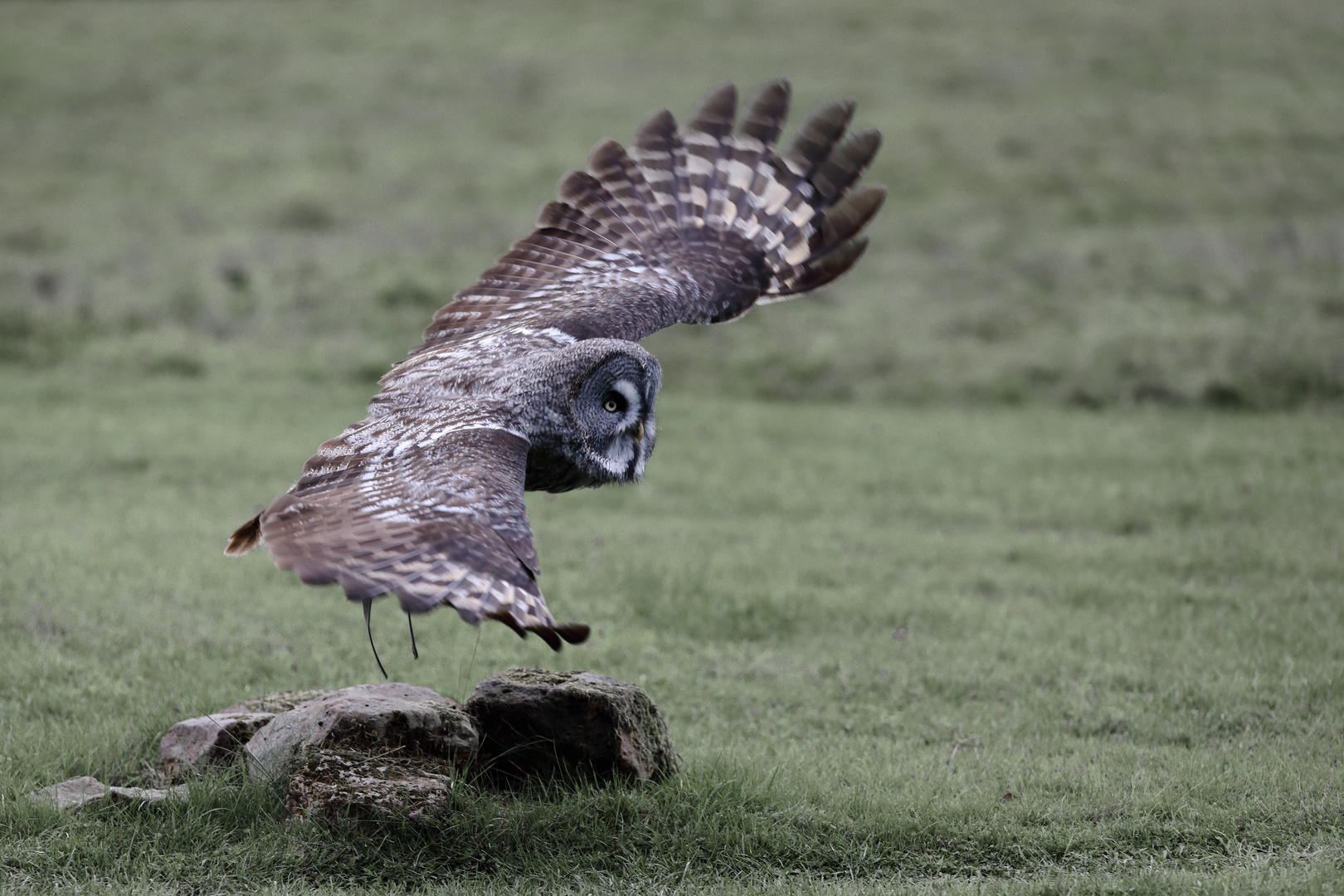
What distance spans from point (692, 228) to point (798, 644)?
10.2ft

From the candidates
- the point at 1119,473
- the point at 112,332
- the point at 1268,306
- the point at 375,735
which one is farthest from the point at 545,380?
the point at 1268,306

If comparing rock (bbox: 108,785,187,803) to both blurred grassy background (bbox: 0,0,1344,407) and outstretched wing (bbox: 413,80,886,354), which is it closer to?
outstretched wing (bbox: 413,80,886,354)

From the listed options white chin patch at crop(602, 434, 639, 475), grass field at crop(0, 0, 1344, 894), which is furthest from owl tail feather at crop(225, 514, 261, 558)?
white chin patch at crop(602, 434, 639, 475)

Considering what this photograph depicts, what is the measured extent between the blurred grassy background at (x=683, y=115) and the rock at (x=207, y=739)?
9.54 metres

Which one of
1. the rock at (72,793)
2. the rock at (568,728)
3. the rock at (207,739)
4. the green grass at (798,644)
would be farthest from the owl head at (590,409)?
the rock at (72,793)

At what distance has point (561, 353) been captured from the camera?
20.5 feet

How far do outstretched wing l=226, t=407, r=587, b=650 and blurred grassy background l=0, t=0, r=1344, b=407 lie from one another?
10274 millimetres

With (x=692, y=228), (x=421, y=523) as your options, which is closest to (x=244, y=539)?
(x=421, y=523)

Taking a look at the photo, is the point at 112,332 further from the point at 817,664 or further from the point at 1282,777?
the point at 1282,777

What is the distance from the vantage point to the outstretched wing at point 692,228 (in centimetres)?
739

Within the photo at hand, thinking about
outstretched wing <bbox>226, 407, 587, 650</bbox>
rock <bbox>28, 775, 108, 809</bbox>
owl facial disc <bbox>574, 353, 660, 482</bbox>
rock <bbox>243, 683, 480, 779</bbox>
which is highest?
owl facial disc <bbox>574, 353, 660, 482</bbox>

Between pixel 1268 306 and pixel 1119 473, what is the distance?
6962 mm

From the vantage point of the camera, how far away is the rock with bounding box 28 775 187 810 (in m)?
6.15

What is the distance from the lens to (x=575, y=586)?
32.5ft
